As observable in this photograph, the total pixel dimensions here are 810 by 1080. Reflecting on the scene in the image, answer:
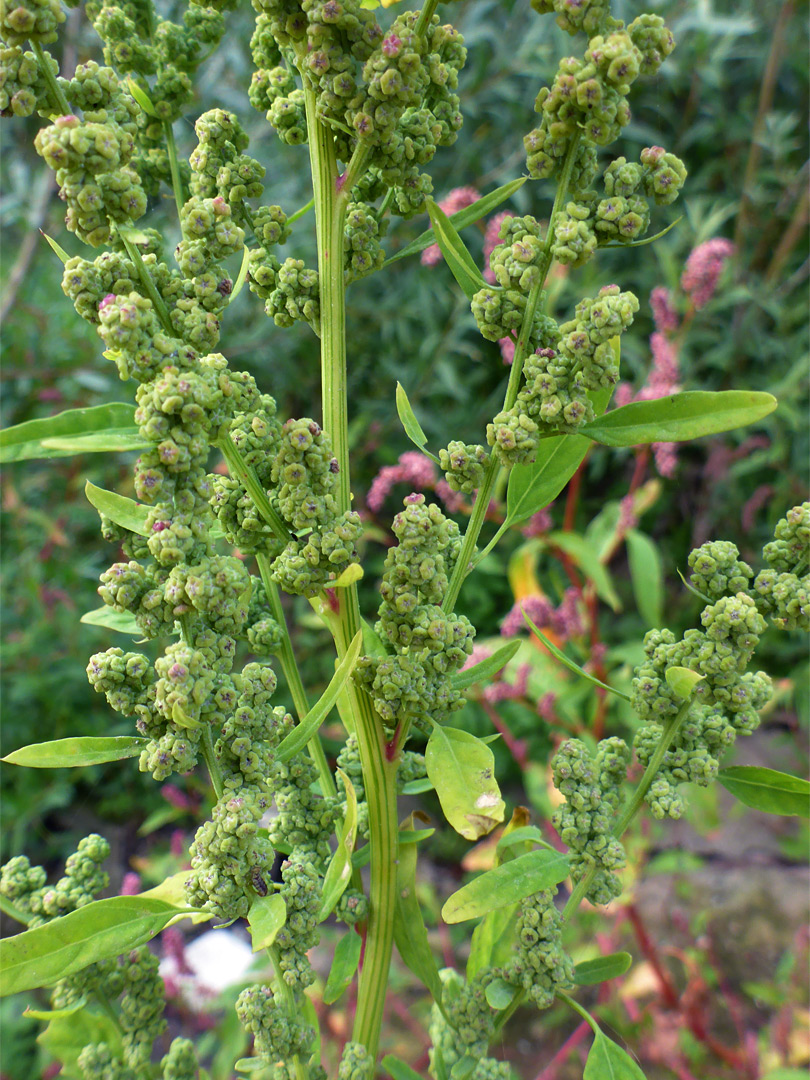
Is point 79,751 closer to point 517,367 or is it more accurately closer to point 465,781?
point 465,781

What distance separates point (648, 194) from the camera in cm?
53

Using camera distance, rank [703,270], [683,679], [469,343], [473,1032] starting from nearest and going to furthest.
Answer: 1. [683,679]
2. [473,1032]
3. [703,270]
4. [469,343]

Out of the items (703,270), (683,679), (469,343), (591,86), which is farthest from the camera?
(469,343)

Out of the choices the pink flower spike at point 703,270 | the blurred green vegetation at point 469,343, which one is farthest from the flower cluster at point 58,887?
the blurred green vegetation at point 469,343

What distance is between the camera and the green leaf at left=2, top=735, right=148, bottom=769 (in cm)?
55

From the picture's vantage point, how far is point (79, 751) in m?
0.56

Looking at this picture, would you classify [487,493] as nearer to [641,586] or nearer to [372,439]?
[641,586]

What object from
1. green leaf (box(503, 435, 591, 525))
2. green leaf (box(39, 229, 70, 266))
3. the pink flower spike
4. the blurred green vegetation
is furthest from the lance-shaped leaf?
the blurred green vegetation

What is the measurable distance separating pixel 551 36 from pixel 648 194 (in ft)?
7.46

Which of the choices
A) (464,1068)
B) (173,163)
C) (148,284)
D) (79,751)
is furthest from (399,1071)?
(173,163)

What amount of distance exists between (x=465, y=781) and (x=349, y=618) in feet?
0.45

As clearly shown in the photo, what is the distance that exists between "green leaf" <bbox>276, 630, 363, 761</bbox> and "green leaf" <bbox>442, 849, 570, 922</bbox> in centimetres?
14

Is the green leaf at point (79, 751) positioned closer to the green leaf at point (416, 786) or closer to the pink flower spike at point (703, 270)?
the green leaf at point (416, 786)

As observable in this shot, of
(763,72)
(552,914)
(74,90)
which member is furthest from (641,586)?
(763,72)
